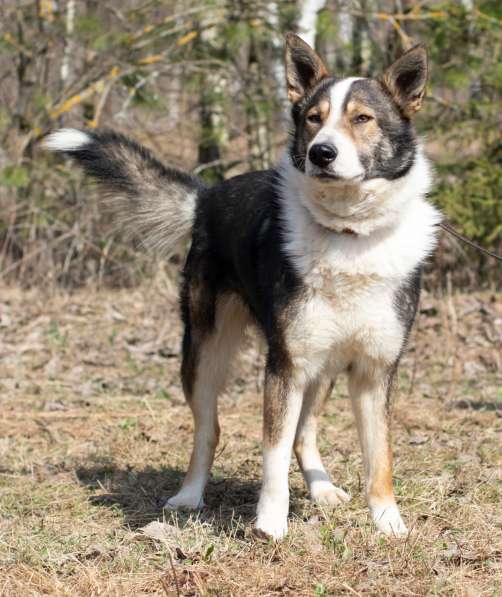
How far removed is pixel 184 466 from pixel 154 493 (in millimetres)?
517

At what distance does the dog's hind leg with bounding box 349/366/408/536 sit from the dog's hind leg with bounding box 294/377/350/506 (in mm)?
526

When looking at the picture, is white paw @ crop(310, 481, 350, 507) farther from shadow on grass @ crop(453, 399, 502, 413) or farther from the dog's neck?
shadow on grass @ crop(453, 399, 502, 413)

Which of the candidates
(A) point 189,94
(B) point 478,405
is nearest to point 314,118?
(B) point 478,405

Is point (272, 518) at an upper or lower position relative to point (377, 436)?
lower

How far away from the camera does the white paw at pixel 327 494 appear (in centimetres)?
438

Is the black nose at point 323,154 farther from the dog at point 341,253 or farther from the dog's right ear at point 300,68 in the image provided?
the dog's right ear at point 300,68

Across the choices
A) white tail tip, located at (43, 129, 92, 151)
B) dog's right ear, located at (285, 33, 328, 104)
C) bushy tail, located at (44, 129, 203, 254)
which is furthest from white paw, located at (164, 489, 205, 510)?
dog's right ear, located at (285, 33, 328, 104)

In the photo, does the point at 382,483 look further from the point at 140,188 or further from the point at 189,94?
the point at 189,94

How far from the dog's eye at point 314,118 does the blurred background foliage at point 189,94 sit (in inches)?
206

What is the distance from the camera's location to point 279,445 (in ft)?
12.3

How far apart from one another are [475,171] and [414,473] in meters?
5.50

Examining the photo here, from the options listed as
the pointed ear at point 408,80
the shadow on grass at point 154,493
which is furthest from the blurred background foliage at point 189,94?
the pointed ear at point 408,80

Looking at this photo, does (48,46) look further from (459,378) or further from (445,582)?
(445,582)

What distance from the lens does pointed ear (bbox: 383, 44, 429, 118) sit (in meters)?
3.89
